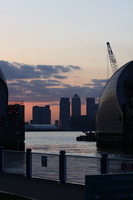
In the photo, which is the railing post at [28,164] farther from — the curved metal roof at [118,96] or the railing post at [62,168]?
the curved metal roof at [118,96]

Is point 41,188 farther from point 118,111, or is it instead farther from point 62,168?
point 118,111

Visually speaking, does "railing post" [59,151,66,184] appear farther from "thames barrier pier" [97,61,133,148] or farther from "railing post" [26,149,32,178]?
"thames barrier pier" [97,61,133,148]

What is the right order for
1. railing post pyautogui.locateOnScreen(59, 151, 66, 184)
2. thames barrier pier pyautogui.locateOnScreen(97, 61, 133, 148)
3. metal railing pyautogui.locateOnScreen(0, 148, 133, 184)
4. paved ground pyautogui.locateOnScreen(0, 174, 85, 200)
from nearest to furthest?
paved ground pyautogui.locateOnScreen(0, 174, 85, 200) → metal railing pyautogui.locateOnScreen(0, 148, 133, 184) → railing post pyautogui.locateOnScreen(59, 151, 66, 184) → thames barrier pier pyautogui.locateOnScreen(97, 61, 133, 148)

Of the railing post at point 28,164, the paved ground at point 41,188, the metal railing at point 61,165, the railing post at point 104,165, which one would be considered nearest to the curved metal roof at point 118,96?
the metal railing at point 61,165

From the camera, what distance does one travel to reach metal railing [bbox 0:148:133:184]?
2322 cm

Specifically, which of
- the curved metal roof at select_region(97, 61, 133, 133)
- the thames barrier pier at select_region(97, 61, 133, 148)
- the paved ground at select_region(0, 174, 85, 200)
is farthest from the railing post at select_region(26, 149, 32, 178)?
the curved metal roof at select_region(97, 61, 133, 133)

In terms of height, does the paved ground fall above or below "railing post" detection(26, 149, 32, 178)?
below

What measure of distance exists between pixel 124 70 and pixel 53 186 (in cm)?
Result: 15754

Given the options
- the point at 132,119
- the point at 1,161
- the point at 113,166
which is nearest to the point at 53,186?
the point at 113,166

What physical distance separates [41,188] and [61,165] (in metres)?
2.81

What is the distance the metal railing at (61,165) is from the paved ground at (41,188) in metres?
0.58

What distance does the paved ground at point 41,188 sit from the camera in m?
20.2

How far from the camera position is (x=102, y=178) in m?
11.7

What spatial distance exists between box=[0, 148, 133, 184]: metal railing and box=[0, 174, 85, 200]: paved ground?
→ 580 millimetres
